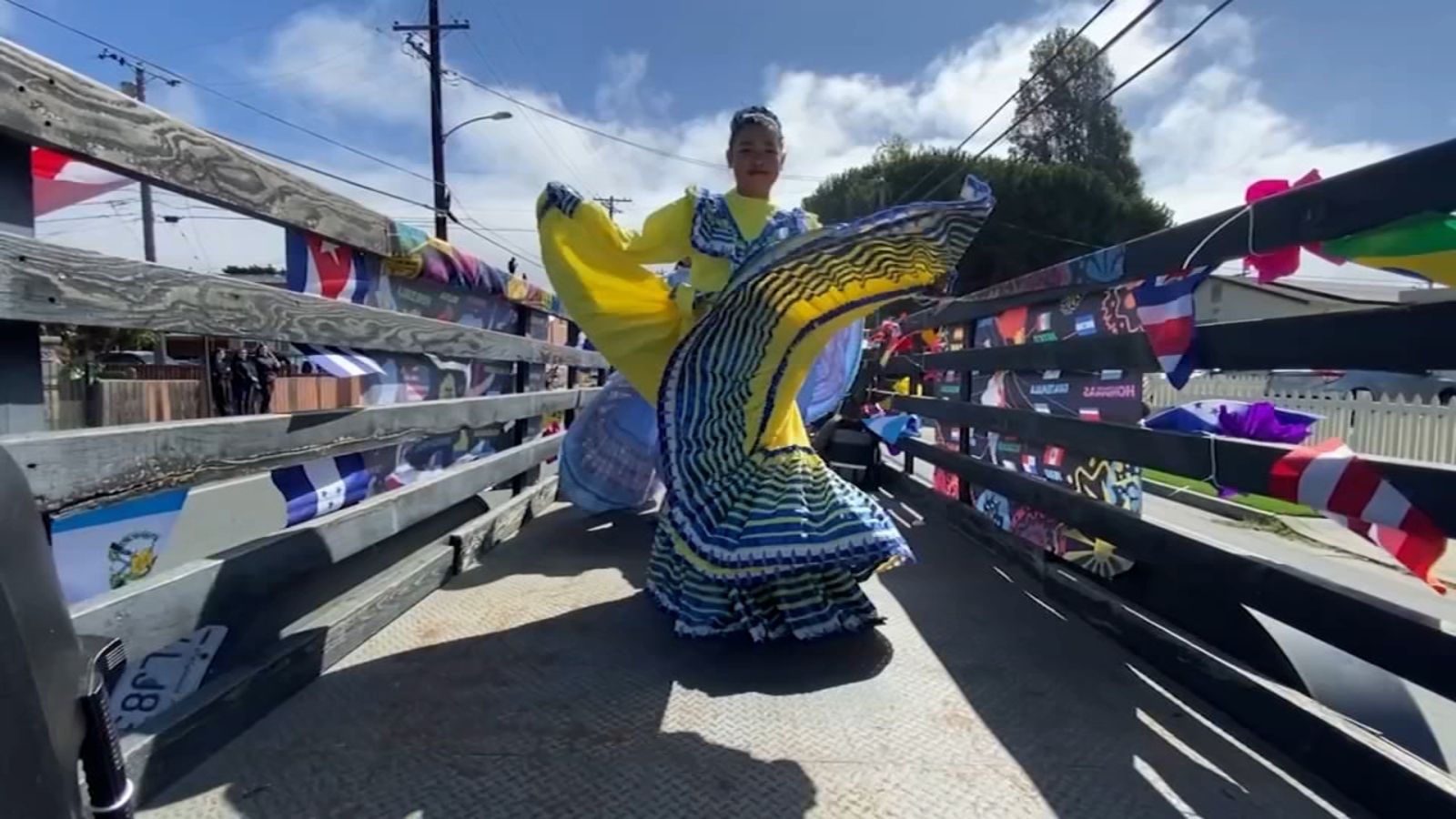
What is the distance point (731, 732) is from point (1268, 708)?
50.5 inches

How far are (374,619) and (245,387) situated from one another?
581 cm

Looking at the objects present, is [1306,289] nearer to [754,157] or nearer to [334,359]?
[754,157]

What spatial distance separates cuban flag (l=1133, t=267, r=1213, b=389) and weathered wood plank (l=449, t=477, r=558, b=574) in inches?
103

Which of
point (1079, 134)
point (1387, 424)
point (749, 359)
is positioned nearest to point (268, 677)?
point (749, 359)

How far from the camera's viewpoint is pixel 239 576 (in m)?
2.06

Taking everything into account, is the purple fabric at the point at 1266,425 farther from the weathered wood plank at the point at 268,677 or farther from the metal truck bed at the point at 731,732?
the weathered wood plank at the point at 268,677

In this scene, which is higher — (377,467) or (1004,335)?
(1004,335)

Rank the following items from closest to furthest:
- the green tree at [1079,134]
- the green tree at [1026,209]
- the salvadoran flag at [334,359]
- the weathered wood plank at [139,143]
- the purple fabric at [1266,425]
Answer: the weathered wood plank at [139,143]
the purple fabric at [1266,425]
the salvadoran flag at [334,359]
the green tree at [1026,209]
the green tree at [1079,134]

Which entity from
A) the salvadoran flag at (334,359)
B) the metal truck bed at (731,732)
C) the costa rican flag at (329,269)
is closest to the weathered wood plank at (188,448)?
the salvadoran flag at (334,359)

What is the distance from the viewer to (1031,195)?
106 ft

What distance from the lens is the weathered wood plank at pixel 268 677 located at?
1.71 meters

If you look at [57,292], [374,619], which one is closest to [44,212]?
[57,292]

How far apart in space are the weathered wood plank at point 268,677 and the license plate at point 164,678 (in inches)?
2.8

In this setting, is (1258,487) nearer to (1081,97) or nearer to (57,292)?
(57,292)
